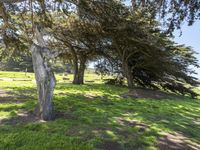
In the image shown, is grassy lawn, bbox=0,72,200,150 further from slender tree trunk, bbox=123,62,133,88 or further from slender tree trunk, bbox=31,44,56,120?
slender tree trunk, bbox=123,62,133,88

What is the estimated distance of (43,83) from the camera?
349 inches

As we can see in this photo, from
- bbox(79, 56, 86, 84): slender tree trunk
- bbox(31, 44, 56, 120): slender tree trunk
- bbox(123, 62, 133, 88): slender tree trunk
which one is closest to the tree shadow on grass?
bbox(31, 44, 56, 120): slender tree trunk

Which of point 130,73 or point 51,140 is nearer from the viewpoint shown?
point 51,140

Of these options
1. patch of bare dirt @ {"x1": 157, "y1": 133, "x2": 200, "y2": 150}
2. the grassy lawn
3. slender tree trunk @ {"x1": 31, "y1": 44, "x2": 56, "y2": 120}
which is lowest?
patch of bare dirt @ {"x1": 157, "y1": 133, "x2": 200, "y2": 150}

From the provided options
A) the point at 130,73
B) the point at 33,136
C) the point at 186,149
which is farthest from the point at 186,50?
the point at 33,136

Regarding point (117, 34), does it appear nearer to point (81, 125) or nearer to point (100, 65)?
point (100, 65)

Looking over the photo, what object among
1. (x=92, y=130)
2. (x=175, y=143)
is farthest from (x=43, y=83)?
(x=175, y=143)

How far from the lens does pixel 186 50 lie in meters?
22.6

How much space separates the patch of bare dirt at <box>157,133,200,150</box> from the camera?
7.38 m

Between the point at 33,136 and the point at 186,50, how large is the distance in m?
17.6

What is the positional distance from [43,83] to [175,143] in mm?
3992

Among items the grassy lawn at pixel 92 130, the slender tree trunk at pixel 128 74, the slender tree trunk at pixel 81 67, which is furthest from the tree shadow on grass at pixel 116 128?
the slender tree trunk at pixel 81 67

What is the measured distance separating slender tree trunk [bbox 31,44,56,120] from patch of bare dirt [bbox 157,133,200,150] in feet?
10.6

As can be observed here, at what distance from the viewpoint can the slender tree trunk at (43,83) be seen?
8.86 metres
